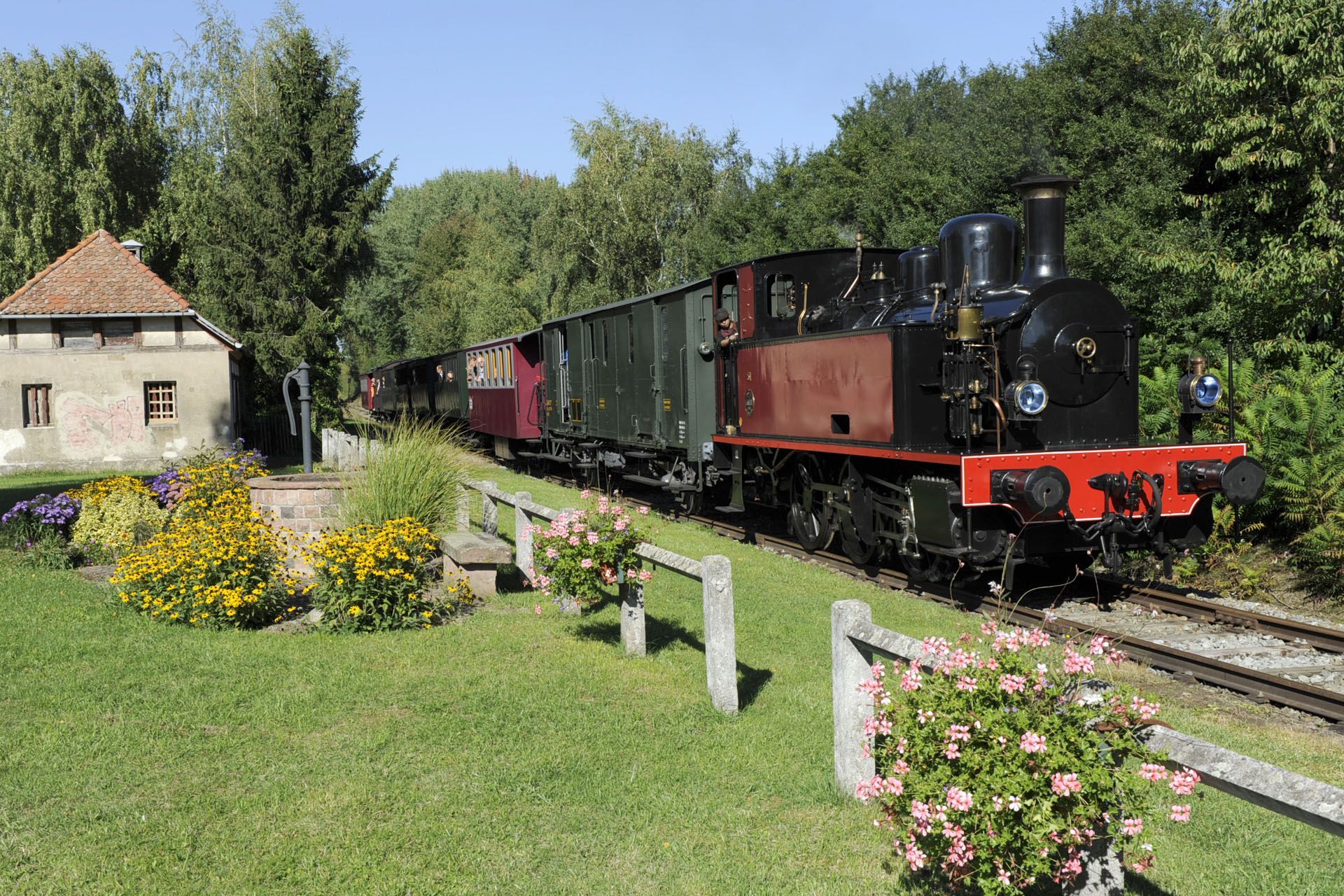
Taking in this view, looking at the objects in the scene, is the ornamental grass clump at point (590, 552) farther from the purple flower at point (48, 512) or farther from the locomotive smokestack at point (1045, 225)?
the purple flower at point (48, 512)

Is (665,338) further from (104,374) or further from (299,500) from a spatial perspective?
(104,374)

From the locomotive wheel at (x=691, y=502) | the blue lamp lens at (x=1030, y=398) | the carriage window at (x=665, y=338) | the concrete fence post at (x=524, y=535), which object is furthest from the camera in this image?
the locomotive wheel at (x=691, y=502)

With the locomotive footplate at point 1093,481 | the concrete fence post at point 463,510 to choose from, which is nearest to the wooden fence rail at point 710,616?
the concrete fence post at point 463,510

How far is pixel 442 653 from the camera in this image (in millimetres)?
7141

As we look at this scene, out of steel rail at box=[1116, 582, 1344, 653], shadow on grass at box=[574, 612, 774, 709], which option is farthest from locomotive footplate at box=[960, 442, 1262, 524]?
shadow on grass at box=[574, 612, 774, 709]

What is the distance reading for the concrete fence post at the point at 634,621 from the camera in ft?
23.4

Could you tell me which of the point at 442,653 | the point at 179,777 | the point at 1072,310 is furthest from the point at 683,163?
the point at 179,777

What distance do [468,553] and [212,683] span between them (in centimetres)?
279

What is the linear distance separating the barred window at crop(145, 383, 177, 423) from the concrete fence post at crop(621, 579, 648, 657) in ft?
74.5

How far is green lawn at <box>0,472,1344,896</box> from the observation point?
3.99m

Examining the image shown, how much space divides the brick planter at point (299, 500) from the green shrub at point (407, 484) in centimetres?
102

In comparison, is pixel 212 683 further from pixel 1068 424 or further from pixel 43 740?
pixel 1068 424

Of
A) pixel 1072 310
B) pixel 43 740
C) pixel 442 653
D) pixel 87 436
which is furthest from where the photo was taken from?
pixel 87 436

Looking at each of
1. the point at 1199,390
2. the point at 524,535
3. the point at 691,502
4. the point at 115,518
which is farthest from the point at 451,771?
the point at 691,502
